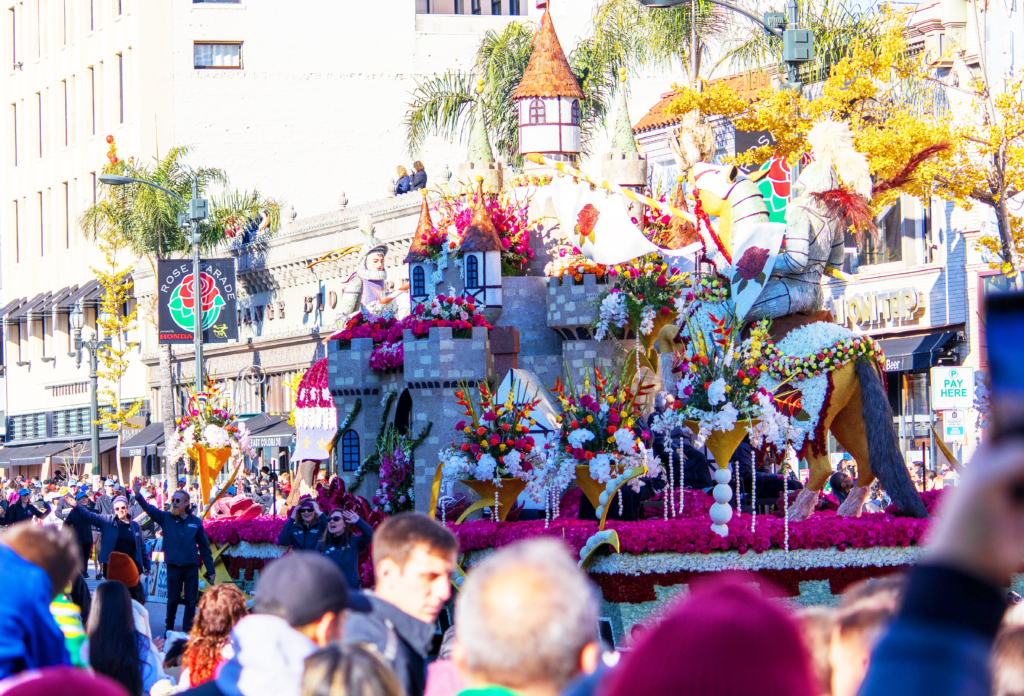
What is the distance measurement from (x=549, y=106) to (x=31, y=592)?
19.7 m

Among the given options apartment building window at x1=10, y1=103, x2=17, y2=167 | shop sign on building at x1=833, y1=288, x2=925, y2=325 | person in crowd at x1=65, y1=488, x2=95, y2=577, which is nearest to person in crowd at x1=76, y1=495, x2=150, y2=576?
person in crowd at x1=65, y1=488, x2=95, y2=577

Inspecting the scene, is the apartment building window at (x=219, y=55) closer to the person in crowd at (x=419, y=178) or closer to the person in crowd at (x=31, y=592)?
the person in crowd at (x=419, y=178)

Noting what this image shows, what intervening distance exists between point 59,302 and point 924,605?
6008cm

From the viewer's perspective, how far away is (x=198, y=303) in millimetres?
28109

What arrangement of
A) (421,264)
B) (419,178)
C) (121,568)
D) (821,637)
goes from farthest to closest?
1. (419,178)
2. (421,264)
3. (121,568)
4. (821,637)

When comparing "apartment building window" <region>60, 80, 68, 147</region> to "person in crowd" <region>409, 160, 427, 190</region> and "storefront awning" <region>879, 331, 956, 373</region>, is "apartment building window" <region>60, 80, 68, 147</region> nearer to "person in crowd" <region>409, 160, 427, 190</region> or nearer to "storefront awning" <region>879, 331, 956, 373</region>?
"person in crowd" <region>409, 160, 427, 190</region>

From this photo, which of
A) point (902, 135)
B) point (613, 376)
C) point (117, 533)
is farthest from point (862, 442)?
point (117, 533)

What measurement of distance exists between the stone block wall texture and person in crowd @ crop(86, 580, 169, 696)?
1441cm

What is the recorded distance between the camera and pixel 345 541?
48.2 feet

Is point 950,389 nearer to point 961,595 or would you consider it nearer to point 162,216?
point 961,595

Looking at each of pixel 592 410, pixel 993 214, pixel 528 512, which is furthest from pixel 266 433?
pixel 592 410

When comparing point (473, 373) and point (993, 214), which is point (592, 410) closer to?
point (473, 373)

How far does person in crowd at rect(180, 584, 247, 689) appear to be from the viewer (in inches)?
273

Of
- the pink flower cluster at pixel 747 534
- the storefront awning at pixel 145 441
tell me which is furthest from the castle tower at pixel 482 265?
the storefront awning at pixel 145 441
